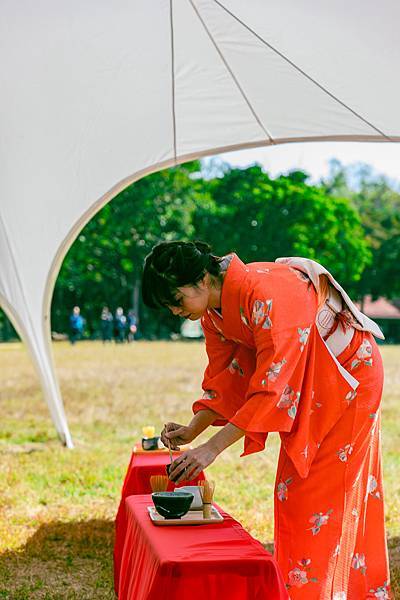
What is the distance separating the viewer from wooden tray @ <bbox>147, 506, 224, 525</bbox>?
9.05 feet

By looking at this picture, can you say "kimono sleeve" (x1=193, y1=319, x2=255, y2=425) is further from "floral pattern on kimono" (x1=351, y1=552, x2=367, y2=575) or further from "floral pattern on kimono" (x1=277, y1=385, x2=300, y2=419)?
"floral pattern on kimono" (x1=351, y1=552, x2=367, y2=575)

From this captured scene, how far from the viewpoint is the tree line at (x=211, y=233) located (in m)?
35.6

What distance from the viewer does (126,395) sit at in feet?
41.7

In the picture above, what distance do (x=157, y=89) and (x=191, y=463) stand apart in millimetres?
3450

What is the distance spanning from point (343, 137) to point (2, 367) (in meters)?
14.4

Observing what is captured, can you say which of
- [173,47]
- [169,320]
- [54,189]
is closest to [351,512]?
[173,47]

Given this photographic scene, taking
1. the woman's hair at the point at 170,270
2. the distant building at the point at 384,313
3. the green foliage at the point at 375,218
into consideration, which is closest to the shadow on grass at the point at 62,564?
the woman's hair at the point at 170,270

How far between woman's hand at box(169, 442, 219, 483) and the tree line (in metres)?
31.6

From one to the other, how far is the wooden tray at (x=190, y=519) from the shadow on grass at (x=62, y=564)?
1.45 m

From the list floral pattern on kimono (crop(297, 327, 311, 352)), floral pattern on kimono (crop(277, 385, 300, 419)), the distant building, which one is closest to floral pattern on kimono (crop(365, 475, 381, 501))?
floral pattern on kimono (crop(277, 385, 300, 419))

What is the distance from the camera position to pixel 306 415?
2816mm

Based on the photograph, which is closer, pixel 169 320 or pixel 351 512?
pixel 351 512

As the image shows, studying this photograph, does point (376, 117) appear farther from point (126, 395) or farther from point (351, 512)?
point (126, 395)

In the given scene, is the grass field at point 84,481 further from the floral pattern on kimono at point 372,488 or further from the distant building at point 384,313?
the distant building at point 384,313
